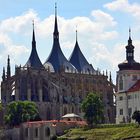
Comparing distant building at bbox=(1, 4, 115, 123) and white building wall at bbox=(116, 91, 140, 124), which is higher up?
distant building at bbox=(1, 4, 115, 123)

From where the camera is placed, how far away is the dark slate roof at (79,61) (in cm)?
16350

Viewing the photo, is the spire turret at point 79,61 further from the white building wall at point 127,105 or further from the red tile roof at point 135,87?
the red tile roof at point 135,87

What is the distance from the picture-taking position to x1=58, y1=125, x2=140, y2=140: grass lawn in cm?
9194

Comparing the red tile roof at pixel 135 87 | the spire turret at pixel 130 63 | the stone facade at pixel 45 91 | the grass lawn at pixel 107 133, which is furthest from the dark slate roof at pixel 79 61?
the grass lawn at pixel 107 133

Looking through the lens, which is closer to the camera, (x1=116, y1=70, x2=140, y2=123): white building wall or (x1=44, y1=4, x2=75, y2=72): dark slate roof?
(x1=116, y1=70, x2=140, y2=123): white building wall

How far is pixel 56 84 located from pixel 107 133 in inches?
2129

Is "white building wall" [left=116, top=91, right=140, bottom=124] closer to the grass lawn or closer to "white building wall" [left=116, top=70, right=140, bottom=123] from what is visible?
"white building wall" [left=116, top=70, right=140, bottom=123]

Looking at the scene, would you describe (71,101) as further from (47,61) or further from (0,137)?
(0,137)

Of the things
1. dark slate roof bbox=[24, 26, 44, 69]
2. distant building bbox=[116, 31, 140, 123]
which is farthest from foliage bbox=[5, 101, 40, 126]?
dark slate roof bbox=[24, 26, 44, 69]

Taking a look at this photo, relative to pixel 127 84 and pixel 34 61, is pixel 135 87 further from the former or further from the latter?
pixel 34 61

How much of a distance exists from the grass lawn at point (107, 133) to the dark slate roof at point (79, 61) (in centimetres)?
5595

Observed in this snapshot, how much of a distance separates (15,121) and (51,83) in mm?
26989

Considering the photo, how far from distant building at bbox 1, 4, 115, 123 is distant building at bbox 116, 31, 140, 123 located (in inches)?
1114

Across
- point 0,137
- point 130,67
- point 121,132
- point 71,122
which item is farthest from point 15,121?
point 121,132
